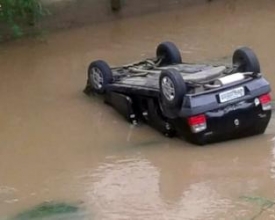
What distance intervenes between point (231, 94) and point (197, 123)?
50 cm

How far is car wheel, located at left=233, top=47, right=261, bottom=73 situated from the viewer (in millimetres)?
10156

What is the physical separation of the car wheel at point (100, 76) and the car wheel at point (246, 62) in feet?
5.68

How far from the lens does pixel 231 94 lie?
372 inches

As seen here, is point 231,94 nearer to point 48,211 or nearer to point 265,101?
point 265,101

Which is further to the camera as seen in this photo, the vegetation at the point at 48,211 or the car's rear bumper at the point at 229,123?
the car's rear bumper at the point at 229,123

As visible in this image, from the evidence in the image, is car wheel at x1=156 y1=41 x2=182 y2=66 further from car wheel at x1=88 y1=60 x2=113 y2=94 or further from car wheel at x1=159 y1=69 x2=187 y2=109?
car wheel at x1=159 y1=69 x2=187 y2=109

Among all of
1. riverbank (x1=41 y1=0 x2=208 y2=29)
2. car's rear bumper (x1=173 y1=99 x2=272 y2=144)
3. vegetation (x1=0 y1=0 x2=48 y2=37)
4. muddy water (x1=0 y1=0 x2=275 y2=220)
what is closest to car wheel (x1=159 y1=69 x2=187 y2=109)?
car's rear bumper (x1=173 y1=99 x2=272 y2=144)

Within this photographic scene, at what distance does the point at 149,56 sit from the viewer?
46.9ft

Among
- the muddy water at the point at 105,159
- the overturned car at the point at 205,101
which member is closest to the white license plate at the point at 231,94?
the overturned car at the point at 205,101

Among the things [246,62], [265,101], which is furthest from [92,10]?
[265,101]

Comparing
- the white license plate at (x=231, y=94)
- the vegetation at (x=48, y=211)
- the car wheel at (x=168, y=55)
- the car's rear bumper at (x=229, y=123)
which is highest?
the car wheel at (x=168, y=55)

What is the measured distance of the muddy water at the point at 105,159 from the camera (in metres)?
8.26

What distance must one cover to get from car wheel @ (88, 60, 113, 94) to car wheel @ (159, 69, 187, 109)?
1680 millimetres

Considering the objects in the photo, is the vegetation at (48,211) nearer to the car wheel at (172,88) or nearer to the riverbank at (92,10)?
the car wheel at (172,88)
